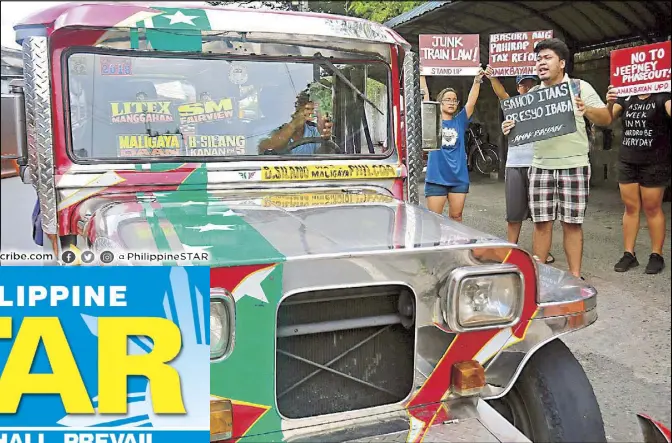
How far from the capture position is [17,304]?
154 centimetres

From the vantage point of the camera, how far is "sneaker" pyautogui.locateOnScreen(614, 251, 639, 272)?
4.84m

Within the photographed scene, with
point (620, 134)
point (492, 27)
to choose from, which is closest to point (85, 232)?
point (492, 27)

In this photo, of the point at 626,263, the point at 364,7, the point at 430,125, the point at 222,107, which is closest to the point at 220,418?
the point at 222,107

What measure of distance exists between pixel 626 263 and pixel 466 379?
11.6 ft

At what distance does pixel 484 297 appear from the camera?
1.84 meters

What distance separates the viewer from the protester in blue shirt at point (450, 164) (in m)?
4.92

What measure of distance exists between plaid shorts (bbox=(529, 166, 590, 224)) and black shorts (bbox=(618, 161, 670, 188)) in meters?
0.74

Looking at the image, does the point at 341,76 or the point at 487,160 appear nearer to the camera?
the point at 341,76

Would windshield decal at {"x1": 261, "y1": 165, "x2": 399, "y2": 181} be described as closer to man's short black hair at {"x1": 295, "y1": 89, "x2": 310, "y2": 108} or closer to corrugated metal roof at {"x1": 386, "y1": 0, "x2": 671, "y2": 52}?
man's short black hair at {"x1": 295, "y1": 89, "x2": 310, "y2": 108}

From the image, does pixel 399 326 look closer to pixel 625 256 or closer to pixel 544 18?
pixel 625 256

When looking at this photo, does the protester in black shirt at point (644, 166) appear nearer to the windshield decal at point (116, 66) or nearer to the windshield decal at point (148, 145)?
the windshield decal at point (148, 145)

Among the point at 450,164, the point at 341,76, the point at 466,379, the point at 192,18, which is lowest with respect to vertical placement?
the point at 466,379

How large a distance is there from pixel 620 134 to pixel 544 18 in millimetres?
1287

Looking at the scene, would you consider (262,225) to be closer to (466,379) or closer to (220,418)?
(220,418)
